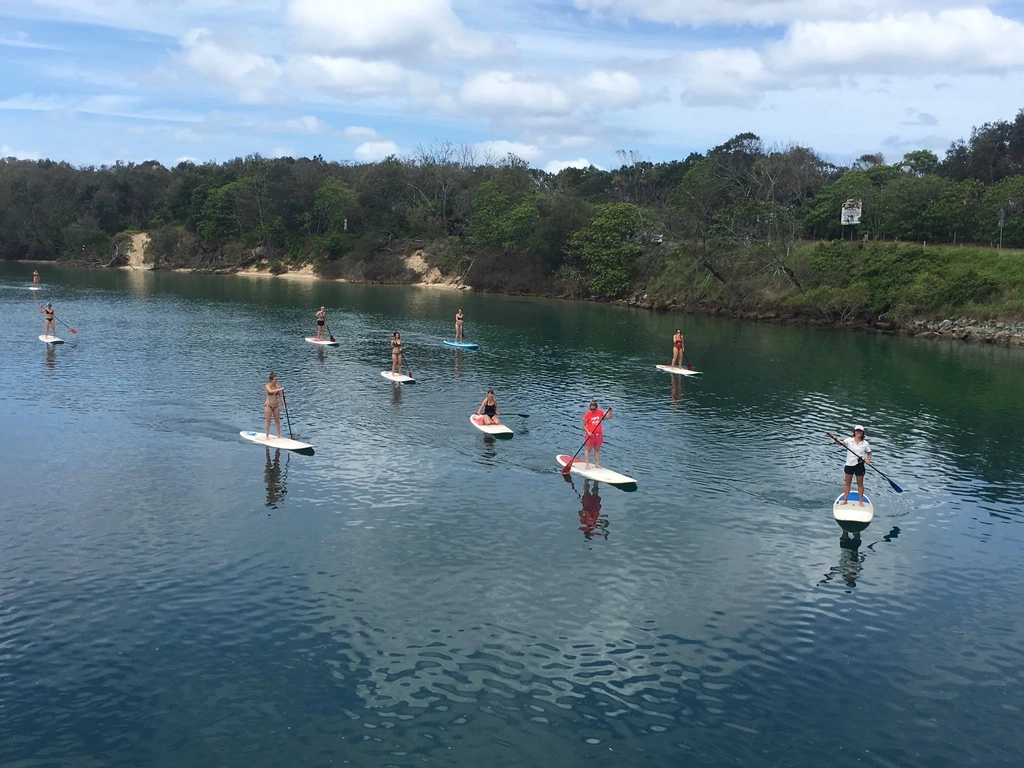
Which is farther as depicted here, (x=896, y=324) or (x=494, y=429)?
(x=896, y=324)

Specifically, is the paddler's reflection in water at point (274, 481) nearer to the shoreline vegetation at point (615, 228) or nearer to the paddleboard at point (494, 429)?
the paddleboard at point (494, 429)

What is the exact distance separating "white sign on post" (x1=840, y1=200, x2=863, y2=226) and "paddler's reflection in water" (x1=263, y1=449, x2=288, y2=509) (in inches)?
3124

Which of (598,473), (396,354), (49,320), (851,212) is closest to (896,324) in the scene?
(851,212)

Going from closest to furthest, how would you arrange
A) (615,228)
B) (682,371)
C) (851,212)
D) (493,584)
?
(493,584) → (682,371) → (851,212) → (615,228)

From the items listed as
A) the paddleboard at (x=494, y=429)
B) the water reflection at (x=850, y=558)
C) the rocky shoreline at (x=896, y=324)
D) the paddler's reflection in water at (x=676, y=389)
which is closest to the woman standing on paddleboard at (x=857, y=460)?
the water reflection at (x=850, y=558)

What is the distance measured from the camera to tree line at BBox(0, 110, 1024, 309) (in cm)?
9850

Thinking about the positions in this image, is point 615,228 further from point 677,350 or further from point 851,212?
point 677,350

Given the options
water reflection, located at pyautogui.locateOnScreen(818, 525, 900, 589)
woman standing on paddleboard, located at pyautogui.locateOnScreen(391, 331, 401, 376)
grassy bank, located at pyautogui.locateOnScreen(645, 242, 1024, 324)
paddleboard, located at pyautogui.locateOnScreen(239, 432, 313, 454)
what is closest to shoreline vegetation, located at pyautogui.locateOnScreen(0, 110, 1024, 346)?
grassy bank, located at pyautogui.locateOnScreen(645, 242, 1024, 324)

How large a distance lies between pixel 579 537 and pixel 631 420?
16.6 meters

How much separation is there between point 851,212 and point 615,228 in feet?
96.8

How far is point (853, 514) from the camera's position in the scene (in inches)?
1119

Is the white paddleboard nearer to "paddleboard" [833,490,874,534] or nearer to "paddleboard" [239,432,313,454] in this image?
"paddleboard" [239,432,313,454]

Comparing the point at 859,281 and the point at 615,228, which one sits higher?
the point at 615,228


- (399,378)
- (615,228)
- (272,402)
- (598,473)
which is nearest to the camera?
(598,473)
